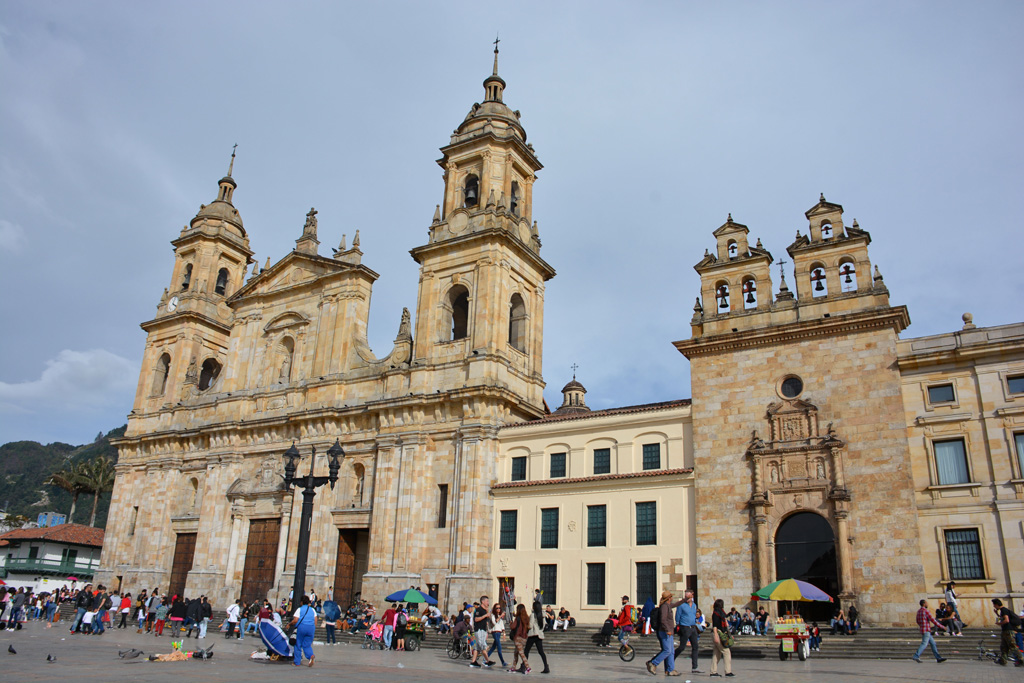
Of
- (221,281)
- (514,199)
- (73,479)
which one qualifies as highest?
(221,281)

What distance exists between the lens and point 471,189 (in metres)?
41.2

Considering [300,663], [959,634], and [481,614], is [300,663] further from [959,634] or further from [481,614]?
[959,634]

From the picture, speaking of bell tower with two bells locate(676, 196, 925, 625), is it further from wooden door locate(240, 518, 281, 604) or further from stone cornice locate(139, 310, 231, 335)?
stone cornice locate(139, 310, 231, 335)

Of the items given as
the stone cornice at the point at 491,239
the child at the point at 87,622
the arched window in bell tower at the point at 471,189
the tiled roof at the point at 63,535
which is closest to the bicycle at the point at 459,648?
the child at the point at 87,622

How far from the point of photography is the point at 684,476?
29.0 meters

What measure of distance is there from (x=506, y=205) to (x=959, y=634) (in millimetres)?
25803

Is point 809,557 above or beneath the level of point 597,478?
beneath


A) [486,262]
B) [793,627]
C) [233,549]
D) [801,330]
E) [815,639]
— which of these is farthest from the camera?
[233,549]

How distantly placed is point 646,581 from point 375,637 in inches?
384

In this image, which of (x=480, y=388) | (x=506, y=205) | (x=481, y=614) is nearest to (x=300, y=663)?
(x=481, y=614)

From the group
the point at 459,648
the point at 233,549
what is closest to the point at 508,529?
the point at 459,648

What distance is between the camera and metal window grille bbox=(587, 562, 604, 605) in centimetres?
2958

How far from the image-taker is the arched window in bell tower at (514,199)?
40.8 m

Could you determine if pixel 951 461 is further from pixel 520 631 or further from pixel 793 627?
pixel 520 631
